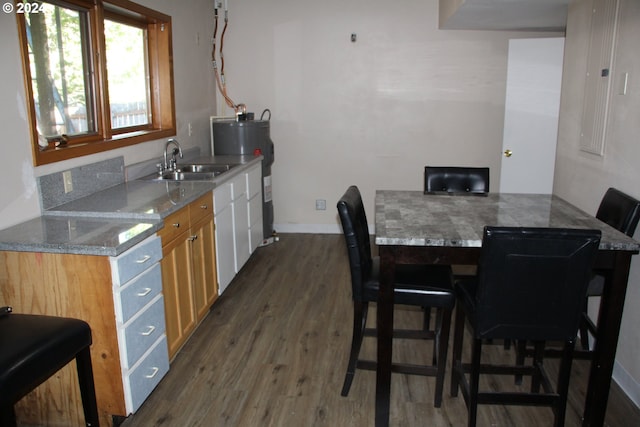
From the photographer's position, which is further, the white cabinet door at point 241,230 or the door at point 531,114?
the door at point 531,114

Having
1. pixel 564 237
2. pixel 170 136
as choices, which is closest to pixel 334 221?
pixel 170 136

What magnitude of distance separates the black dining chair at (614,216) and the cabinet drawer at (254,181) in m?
2.53

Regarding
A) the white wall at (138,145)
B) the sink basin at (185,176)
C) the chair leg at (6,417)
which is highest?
the white wall at (138,145)

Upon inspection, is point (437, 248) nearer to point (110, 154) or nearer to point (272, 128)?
point (110, 154)

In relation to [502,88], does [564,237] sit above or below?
below

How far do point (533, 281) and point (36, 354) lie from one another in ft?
5.64

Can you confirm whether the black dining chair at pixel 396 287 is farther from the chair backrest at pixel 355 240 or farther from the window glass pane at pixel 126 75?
the window glass pane at pixel 126 75

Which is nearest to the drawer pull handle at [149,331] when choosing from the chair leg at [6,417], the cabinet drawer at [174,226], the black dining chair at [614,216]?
the cabinet drawer at [174,226]

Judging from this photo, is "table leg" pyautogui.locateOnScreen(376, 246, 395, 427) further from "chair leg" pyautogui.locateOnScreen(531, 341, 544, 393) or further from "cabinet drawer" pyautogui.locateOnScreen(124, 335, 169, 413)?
"cabinet drawer" pyautogui.locateOnScreen(124, 335, 169, 413)

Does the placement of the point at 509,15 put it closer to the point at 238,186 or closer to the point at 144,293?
the point at 238,186

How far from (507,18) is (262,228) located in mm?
Answer: 2697

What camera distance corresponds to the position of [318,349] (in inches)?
115

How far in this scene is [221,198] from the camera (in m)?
3.39

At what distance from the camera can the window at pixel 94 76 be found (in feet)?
8.57
